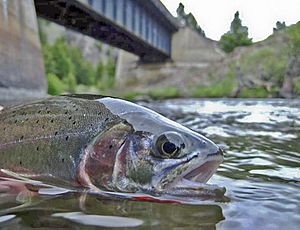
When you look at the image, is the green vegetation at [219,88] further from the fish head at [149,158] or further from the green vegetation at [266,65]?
the fish head at [149,158]

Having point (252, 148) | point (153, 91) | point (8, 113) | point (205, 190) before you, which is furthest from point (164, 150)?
point (153, 91)

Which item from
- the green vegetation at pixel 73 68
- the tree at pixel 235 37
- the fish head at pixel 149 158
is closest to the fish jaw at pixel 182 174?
the fish head at pixel 149 158

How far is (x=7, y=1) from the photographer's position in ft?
35.2

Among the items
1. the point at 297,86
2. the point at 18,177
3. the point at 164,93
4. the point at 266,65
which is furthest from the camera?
the point at 164,93

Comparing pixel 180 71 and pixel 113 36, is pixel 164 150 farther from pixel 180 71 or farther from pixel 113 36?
pixel 180 71

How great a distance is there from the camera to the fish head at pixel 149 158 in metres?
2.21

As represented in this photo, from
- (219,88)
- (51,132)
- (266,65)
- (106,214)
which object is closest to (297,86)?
(266,65)

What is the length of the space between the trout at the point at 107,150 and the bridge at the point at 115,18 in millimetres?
13175

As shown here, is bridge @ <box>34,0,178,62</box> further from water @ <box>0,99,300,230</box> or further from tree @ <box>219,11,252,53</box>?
tree @ <box>219,11,252,53</box>

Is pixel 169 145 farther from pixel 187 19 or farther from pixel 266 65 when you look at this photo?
pixel 187 19

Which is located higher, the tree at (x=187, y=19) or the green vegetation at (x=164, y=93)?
the tree at (x=187, y=19)

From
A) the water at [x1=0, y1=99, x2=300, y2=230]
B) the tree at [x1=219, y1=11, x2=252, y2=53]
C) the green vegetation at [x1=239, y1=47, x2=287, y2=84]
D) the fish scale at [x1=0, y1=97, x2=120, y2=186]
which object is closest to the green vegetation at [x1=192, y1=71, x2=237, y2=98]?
Result: the green vegetation at [x1=239, y1=47, x2=287, y2=84]

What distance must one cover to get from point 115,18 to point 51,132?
1795cm

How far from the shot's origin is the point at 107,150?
2268 millimetres
